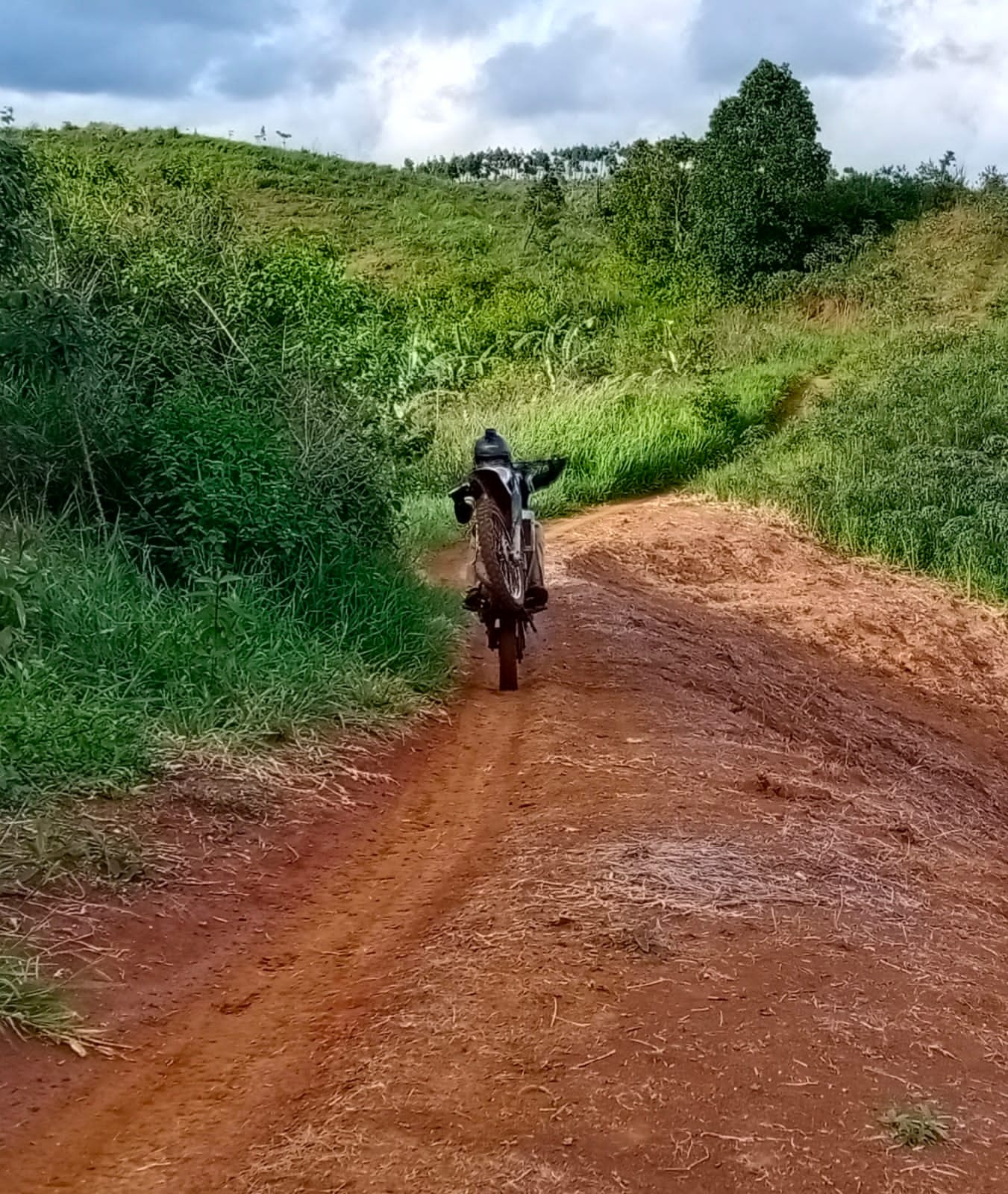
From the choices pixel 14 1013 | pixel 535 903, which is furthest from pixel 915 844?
pixel 14 1013

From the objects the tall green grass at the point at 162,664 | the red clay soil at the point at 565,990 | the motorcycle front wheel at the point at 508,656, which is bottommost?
the red clay soil at the point at 565,990

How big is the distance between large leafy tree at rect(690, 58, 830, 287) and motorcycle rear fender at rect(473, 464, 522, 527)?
60.1 ft

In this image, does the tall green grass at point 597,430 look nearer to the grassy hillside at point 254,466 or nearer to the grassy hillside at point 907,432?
the grassy hillside at point 254,466

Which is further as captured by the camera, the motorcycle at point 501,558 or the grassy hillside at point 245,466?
the motorcycle at point 501,558

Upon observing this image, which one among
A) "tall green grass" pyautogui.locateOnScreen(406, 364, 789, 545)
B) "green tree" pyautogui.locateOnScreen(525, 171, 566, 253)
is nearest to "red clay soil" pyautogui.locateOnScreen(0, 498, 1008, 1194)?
"tall green grass" pyautogui.locateOnScreen(406, 364, 789, 545)

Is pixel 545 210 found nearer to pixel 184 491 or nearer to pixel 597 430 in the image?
pixel 597 430

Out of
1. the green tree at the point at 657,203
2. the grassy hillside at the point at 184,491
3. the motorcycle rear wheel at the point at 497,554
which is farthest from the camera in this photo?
the green tree at the point at 657,203

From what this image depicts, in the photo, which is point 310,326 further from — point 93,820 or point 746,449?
point 746,449

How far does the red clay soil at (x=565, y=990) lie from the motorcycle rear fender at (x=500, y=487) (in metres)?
0.92

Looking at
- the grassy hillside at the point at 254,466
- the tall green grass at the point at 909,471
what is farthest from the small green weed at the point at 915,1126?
the tall green grass at the point at 909,471

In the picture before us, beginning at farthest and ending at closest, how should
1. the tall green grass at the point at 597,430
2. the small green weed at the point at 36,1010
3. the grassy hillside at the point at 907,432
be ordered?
the tall green grass at the point at 597,430 → the grassy hillside at the point at 907,432 → the small green weed at the point at 36,1010

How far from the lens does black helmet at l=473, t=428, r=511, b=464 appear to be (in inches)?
253

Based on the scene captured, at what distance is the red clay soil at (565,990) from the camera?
8.80 ft

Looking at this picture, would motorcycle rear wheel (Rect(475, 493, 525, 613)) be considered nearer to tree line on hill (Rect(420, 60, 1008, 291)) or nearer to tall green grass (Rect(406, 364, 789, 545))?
tall green grass (Rect(406, 364, 789, 545))
